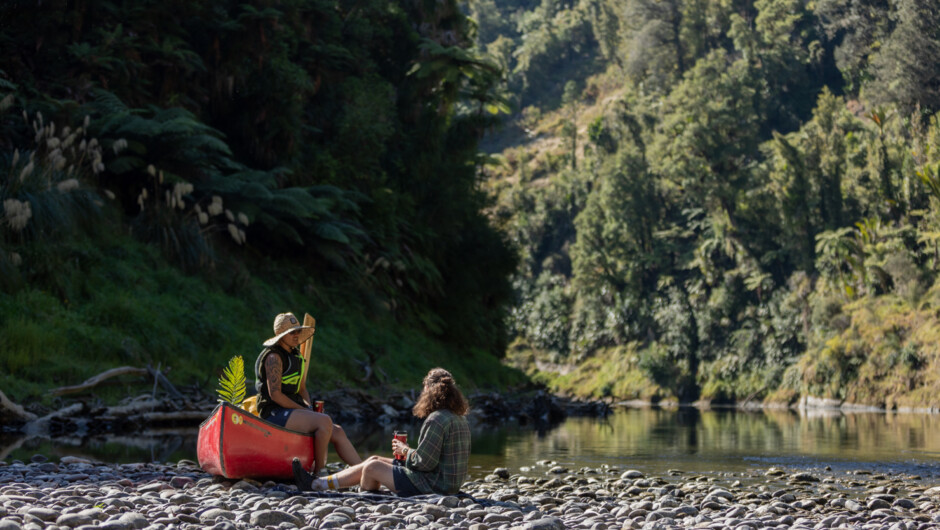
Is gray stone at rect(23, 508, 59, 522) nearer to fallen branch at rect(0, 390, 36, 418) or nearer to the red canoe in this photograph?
the red canoe

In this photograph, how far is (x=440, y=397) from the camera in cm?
673

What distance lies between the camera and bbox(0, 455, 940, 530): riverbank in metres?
5.55

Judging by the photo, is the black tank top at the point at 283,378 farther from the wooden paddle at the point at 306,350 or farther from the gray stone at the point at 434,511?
the gray stone at the point at 434,511

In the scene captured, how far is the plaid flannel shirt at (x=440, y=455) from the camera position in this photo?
6723 millimetres

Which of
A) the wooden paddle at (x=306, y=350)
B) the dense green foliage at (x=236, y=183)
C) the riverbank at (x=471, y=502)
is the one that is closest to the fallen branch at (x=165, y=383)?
the dense green foliage at (x=236, y=183)

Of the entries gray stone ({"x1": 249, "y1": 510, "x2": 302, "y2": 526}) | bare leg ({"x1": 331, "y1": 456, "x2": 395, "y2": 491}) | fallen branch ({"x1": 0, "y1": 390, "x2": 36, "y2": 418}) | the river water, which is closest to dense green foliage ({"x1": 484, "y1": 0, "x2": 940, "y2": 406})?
the river water

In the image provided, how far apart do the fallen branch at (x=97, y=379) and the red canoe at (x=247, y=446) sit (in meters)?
5.92

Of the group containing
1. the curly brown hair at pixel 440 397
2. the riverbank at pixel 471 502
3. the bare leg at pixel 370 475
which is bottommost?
the riverbank at pixel 471 502

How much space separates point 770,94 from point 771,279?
15770 mm

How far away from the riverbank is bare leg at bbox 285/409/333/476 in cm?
40

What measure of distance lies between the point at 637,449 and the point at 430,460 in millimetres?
7620

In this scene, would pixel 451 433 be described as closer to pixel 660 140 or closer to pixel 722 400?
pixel 722 400

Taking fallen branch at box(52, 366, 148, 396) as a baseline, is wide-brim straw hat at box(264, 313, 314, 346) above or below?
above

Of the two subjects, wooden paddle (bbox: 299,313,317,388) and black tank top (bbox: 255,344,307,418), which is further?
wooden paddle (bbox: 299,313,317,388)
